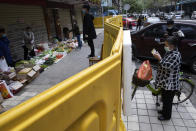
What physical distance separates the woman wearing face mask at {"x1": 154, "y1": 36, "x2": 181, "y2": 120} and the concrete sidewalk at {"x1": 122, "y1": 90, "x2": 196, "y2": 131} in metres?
0.21

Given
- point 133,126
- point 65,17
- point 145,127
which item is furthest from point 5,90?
→ point 65,17

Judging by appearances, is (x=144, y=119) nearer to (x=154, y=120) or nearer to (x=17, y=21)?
(x=154, y=120)

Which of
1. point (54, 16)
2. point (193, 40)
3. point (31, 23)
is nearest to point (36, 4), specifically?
point (31, 23)

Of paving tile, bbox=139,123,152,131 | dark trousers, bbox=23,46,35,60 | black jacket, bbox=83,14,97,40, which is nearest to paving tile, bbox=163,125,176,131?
paving tile, bbox=139,123,152,131

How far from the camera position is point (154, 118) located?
3221 mm

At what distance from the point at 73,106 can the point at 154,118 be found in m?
2.90

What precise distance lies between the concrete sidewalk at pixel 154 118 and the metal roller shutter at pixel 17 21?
6.74m

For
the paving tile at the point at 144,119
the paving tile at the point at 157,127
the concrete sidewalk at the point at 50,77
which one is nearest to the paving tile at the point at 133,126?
the paving tile at the point at 144,119

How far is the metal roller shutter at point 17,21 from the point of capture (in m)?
7.58

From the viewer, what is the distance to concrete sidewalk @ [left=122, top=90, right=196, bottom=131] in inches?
117

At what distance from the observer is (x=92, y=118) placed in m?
0.94

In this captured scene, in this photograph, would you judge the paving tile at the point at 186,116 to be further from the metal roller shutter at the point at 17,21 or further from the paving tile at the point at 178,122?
the metal roller shutter at the point at 17,21

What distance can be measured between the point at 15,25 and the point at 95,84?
8615mm

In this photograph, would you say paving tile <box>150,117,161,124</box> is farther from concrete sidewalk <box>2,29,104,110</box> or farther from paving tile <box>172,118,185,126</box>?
concrete sidewalk <box>2,29,104,110</box>
